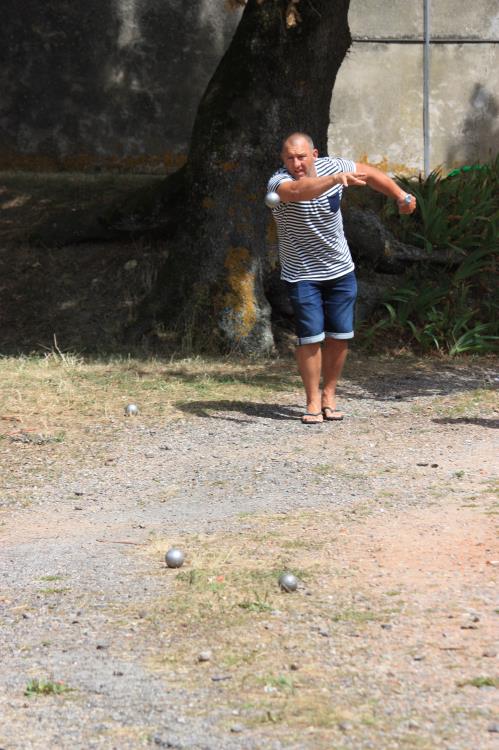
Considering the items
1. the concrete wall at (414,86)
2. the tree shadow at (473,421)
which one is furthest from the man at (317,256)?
the concrete wall at (414,86)

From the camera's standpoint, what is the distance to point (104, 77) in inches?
563

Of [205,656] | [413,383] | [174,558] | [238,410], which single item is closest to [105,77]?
[413,383]

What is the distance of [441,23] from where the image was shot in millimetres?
15438

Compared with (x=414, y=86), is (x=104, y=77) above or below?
above

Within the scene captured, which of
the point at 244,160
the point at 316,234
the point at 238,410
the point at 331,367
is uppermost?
the point at 244,160

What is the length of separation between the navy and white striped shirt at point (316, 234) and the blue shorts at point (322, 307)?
7 centimetres

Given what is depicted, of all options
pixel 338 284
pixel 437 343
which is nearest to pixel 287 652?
pixel 338 284

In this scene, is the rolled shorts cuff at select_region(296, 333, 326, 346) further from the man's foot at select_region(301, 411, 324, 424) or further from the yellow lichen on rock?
the yellow lichen on rock

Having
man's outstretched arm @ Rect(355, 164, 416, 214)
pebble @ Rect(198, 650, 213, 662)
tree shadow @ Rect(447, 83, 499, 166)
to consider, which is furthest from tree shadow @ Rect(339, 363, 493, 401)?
tree shadow @ Rect(447, 83, 499, 166)

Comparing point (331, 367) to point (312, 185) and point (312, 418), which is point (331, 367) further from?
point (312, 185)

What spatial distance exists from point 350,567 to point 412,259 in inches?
278

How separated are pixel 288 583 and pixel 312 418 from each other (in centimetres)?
312

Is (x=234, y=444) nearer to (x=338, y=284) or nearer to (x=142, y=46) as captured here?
(x=338, y=284)

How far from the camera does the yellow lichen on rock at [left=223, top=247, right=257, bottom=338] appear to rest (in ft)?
32.9
